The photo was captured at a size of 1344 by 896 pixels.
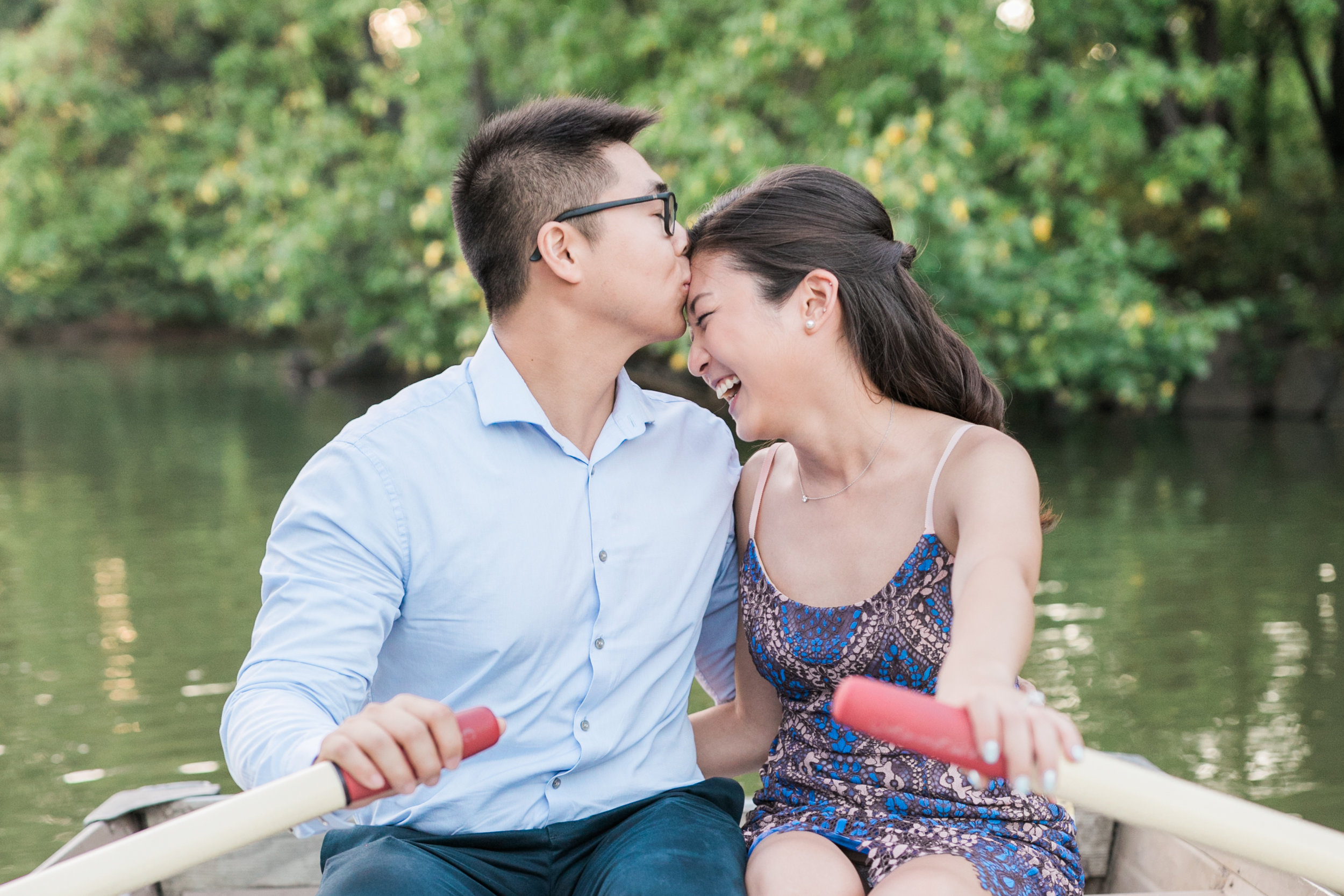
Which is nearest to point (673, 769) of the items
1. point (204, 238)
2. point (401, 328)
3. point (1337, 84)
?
point (401, 328)

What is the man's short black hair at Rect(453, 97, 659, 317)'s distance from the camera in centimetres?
225

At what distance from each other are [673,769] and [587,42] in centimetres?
838

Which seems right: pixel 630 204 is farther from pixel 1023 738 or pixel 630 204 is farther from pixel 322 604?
pixel 1023 738

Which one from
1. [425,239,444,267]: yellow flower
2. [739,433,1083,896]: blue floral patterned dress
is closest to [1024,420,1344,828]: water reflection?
[739,433,1083,896]: blue floral patterned dress

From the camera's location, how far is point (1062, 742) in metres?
1.39

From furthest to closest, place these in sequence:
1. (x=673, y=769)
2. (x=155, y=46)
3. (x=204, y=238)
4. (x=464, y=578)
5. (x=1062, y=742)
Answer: (x=155, y=46)
(x=204, y=238)
(x=673, y=769)
(x=464, y=578)
(x=1062, y=742)

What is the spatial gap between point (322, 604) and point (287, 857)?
3.63 feet

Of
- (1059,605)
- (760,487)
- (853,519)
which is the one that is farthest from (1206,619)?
(853,519)

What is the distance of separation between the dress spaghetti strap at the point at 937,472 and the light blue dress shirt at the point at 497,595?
0.39 meters

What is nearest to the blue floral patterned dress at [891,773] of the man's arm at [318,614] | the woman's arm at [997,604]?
the woman's arm at [997,604]

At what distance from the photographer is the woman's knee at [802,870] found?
6.37ft

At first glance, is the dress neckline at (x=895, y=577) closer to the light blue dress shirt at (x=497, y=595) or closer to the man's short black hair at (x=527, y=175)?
the light blue dress shirt at (x=497, y=595)

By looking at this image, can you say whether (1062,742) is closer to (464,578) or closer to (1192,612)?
(464,578)

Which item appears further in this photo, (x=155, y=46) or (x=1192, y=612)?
(x=155, y=46)
